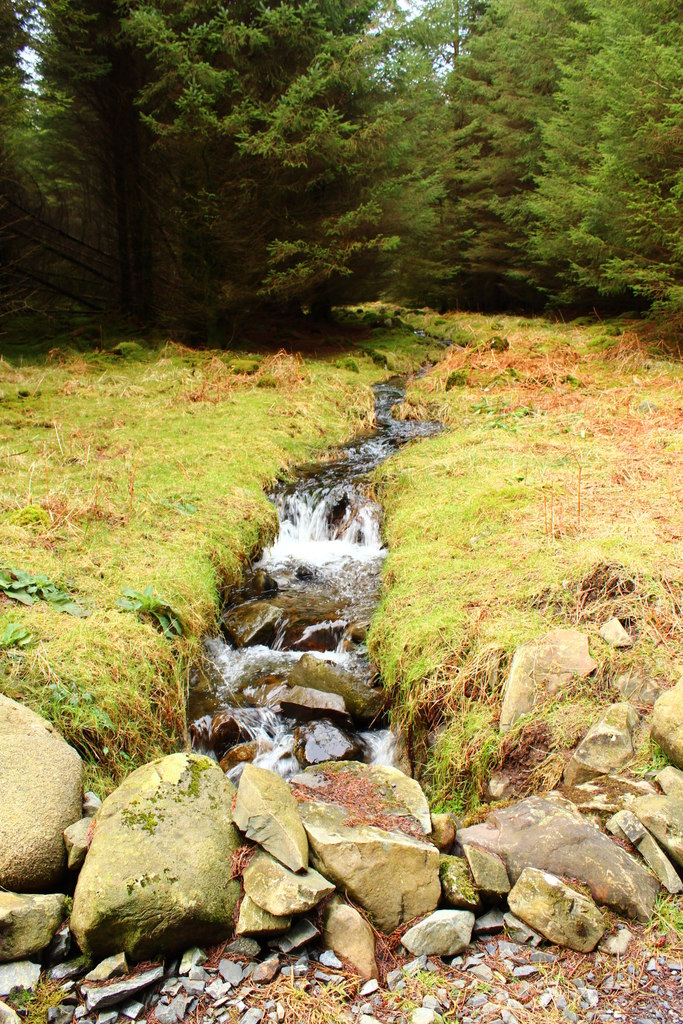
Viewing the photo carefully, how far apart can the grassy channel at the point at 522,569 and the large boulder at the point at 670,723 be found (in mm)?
119

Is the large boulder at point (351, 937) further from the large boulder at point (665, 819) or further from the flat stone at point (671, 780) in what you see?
the flat stone at point (671, 780)

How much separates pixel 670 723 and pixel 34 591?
3781 mm

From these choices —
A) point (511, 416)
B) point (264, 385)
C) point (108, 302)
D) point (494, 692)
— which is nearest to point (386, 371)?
point (264, 385)

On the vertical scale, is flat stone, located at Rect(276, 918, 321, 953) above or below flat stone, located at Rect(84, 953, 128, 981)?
above

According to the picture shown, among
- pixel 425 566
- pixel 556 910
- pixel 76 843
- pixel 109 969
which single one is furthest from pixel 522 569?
pixel 109 969

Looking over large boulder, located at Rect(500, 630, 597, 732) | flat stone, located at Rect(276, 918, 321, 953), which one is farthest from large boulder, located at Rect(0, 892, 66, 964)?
large boulder, located at Rect(500, 630, 597, 732)

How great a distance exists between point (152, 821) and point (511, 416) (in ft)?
22.5

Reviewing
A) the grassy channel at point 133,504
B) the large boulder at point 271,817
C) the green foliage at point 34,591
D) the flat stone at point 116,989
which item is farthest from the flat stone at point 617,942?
the green foliage at point 34,591

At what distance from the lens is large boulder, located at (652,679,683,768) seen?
2826 millimetres

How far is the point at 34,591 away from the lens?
13.6ft

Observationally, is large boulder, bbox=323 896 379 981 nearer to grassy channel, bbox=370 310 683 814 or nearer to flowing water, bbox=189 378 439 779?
grassy channel, bbox=370 310 683 814

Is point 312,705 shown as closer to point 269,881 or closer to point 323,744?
point 323,744

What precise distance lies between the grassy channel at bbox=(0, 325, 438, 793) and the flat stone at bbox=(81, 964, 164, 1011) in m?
1.05

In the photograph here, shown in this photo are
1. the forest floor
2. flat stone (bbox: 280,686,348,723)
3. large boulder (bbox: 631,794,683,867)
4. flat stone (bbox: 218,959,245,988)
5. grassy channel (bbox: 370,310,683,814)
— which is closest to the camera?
flat stone (bbox: 218,959,245,988)
